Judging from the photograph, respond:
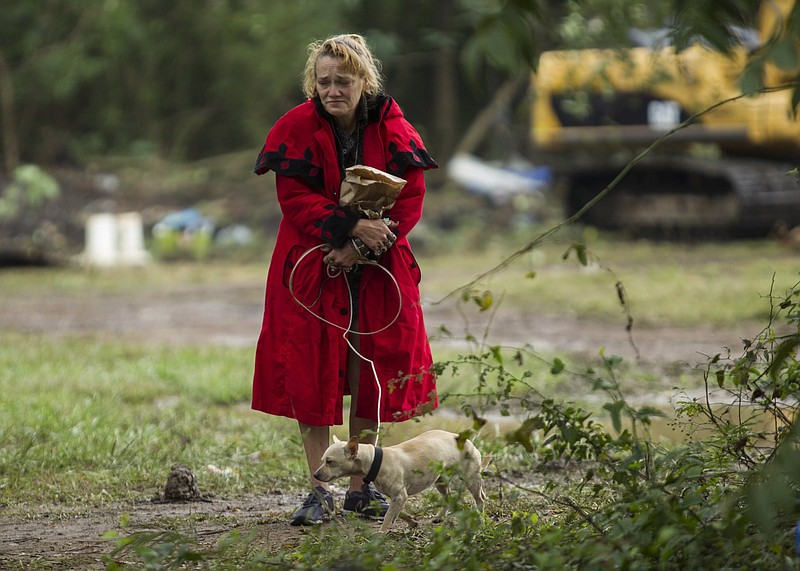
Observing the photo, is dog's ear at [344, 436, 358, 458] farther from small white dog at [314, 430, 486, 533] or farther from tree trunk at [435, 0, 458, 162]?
tree trunk at [435, 0, 458, 162]

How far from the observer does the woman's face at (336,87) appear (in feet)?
15.2

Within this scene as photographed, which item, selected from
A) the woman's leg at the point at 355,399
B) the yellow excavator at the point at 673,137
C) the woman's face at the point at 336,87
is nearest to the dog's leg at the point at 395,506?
the woman's leg at the point at 355,399

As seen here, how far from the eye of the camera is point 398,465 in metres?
4.35

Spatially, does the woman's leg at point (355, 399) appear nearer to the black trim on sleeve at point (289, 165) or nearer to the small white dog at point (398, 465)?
the small white dog at point (398, 465)

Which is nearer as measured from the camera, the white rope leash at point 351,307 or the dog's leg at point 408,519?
the dog's leg at point 408,519

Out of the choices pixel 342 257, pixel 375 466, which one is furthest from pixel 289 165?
pixel 375 466

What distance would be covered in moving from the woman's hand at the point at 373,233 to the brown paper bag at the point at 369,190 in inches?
1.5

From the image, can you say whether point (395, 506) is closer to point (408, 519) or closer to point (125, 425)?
point (408, 519)

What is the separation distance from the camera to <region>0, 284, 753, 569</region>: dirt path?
4461 millimetres

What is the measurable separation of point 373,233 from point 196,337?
19.7 feet

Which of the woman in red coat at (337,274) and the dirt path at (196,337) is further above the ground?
the woman in red coat at (337,274)

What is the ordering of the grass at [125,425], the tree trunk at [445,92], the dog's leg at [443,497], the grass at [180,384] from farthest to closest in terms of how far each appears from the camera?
1. the tree trunk at [445,92]
2. the grass at [180,384]
3. the grass at [125,425]
4. the dog's leg at [443,497]

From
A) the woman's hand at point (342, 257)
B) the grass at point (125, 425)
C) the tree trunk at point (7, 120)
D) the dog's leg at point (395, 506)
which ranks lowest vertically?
the grass at point (125, 425)

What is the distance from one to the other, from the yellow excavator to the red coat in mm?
10639
